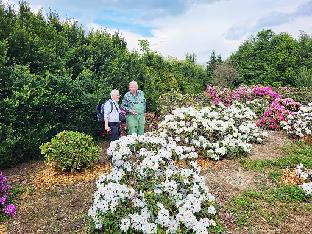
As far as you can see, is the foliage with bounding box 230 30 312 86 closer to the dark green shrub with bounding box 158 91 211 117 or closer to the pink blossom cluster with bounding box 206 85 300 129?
the pink blossom cluster with bounding box 206 85 300 129

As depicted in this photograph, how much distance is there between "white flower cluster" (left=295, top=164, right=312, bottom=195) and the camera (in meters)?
8.84

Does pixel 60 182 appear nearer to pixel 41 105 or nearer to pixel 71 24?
pixel 41 105

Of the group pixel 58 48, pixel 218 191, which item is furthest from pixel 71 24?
pixel 218 191

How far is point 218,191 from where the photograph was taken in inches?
354

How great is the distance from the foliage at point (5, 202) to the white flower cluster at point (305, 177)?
6.03 m

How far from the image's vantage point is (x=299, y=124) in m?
14.2

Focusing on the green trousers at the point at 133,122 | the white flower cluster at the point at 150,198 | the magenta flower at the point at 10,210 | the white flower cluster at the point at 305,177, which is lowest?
the magenta flower at the point at 10,210

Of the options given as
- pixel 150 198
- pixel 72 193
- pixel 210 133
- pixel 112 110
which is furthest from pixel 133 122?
pixel 150 198

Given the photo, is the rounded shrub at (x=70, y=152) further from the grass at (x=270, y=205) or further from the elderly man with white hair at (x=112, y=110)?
the grass at (x=270, y=205)

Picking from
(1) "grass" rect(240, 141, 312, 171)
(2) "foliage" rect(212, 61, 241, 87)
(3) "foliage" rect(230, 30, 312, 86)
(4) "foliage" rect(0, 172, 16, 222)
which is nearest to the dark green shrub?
(1) "grass" rect(240, 141, 312, 171)

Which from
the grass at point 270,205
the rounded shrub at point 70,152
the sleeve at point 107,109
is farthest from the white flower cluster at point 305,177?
the rounded shrub at point 70,152

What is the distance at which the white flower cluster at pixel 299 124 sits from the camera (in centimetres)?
1388

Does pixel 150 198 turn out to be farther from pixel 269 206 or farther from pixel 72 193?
pixel 72 193

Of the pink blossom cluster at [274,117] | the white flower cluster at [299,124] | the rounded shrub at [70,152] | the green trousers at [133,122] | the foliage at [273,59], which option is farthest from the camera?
the foliage at [273,59]
